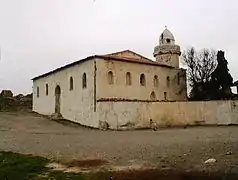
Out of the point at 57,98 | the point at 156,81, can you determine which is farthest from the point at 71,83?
the point at 156,81

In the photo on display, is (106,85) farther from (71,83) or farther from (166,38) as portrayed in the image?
(166,38)

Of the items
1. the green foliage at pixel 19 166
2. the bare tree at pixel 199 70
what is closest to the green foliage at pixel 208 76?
the bare tree at pixel 199 70

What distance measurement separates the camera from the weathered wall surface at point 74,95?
30.6m

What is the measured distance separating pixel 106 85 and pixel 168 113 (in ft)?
19.5

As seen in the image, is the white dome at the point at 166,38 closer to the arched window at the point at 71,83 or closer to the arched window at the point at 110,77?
the arched window at the point at 110,77

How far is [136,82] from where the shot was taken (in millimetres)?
34469

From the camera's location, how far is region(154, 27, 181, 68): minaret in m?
42.6

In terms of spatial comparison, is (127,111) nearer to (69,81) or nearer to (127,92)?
(127,92)

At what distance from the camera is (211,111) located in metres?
31.6

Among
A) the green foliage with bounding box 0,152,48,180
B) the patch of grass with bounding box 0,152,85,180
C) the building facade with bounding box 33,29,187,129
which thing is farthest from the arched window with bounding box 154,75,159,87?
the patch of grass with bounding box 0,152,85,180

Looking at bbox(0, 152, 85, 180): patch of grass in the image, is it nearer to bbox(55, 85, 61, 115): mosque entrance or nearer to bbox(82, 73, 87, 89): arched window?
bbox(82, 73, 87, 89): arched window

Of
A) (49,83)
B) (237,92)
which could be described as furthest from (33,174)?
(237,92)

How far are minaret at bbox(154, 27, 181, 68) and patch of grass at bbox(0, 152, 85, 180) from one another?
32.5 m

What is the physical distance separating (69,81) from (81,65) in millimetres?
2899
